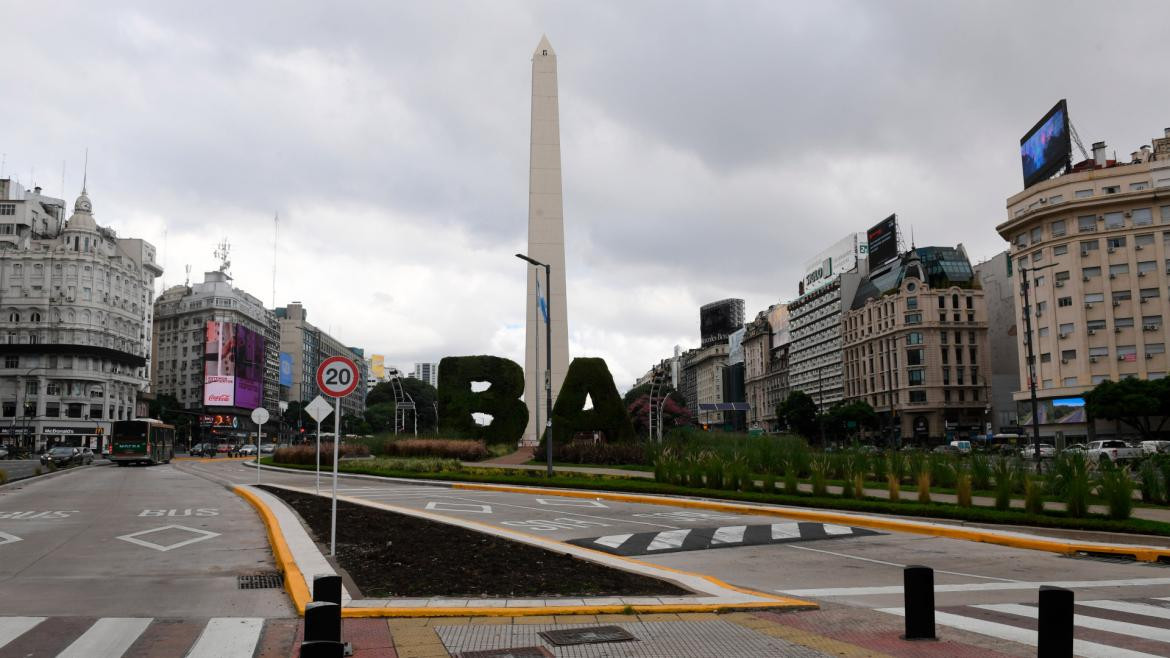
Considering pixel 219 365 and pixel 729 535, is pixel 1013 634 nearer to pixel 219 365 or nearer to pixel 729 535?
pixel 729 535

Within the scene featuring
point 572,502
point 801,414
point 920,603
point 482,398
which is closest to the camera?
point 920,603

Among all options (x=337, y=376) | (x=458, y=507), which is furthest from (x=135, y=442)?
(x=337, y=376)

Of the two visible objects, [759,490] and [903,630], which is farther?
[759,490]

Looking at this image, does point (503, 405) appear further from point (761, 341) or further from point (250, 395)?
point (761, 341)

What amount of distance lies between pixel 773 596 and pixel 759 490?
14240mm

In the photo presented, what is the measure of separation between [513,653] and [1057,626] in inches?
151

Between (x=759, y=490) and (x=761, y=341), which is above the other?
(x=761, y=341)

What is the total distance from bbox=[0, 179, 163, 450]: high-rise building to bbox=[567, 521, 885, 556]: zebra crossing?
99125 mm

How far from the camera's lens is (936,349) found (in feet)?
329

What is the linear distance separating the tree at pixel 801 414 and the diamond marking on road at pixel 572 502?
87.3m

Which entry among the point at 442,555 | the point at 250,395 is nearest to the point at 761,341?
the point at 250,395

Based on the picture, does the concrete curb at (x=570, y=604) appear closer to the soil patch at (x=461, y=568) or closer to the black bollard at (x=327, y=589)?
the soil patch at (x=461, y=568)

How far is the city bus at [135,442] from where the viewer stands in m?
51.2

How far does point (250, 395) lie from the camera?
130750 millimetres
